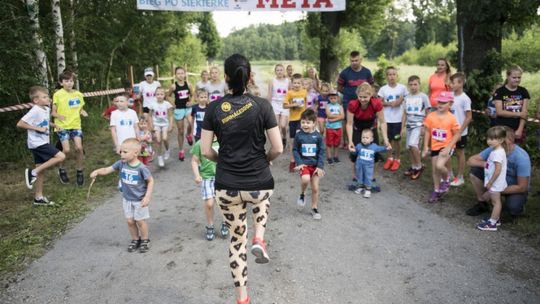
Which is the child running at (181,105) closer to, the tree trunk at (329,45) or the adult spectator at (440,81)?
the adult spectator at (440,81)

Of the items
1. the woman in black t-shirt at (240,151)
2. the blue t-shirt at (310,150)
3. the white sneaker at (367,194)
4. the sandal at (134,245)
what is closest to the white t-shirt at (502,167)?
the white sneaker at (367,194)

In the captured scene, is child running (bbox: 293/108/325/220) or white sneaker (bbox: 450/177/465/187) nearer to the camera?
child running (bbox: 293/108/325/220)

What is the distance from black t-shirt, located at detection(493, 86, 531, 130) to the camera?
6.96 meters

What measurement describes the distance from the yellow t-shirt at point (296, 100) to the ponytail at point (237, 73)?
5.65 metres

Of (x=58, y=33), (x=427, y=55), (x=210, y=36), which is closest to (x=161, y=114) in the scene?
(x=58, y=33)

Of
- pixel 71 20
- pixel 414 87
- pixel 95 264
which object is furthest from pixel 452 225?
pixel 71 20

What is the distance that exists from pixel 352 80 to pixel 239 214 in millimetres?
6569

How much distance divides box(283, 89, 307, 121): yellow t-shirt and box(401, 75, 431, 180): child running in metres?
2.05

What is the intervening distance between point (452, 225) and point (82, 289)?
181 inches

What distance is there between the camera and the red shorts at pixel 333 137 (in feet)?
29.5

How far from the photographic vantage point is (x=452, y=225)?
591 cm

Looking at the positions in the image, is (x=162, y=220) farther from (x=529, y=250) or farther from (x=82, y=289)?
(x=529, y=250)

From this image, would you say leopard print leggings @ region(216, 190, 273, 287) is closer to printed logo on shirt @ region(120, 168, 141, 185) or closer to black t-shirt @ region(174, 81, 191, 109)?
printed logo on shirt @ region(120, 168, 141, 185)

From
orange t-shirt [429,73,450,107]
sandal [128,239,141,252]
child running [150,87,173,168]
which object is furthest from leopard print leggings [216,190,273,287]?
child running [150,87,173,168]
